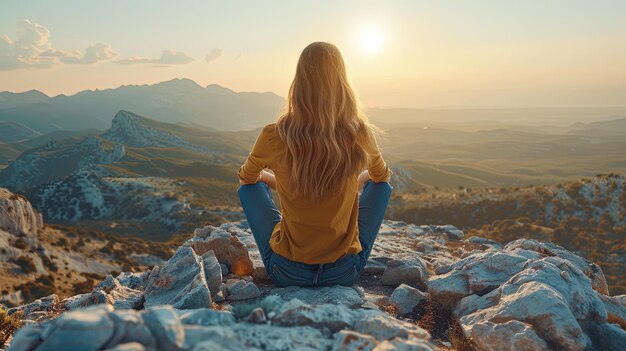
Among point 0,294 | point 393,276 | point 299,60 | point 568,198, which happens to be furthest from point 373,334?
point 568,198

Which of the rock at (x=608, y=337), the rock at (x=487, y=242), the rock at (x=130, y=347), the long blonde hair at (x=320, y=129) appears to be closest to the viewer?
the rock at (x=130, y=347)

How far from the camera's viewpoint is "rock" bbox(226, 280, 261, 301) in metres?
7.17

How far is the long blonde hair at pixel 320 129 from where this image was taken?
5.32 metres

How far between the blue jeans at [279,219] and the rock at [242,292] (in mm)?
595

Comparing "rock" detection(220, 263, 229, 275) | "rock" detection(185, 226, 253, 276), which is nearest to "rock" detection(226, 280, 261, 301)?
"rock" detection(185, 226, 253, 276)

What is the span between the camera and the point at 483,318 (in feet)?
19.4

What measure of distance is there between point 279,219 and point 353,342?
4.03 metres

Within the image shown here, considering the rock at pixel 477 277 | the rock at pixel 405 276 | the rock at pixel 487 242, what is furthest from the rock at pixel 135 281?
the rock at pixel 487 242

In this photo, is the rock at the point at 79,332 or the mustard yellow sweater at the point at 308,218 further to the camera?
the mustard yellow sweater at the point at 308,218

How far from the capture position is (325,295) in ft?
20.8

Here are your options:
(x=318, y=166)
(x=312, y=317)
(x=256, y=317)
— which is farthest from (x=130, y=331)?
(x=318, y=166)

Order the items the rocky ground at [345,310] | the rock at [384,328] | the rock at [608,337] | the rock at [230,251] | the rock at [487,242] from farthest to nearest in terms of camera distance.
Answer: the rock at [487,242], the rock at [230,251], the rock at [608,337], the rock at [384,328], the rocky ground at [345,310]

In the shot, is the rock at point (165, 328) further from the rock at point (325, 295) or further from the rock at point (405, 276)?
the rock at point (405, 276)

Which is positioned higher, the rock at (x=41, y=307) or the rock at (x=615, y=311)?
the rock at (x=615, y=311)
